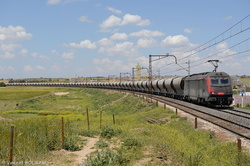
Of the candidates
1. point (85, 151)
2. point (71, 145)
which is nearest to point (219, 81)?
point (85, 151)

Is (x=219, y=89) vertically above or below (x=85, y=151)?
above

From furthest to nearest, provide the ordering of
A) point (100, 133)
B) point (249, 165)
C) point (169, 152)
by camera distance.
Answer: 1. point (100, 133)
2. point (169, 152)
3. point (249, 165)

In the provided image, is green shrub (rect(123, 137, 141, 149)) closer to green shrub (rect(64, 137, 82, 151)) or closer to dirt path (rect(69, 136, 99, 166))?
dirt path (rect(69, 136, 99, 166))

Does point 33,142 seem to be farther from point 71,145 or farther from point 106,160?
point 106,160

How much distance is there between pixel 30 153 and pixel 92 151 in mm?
3052

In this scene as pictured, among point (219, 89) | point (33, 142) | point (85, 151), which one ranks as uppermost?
point (219, 89)

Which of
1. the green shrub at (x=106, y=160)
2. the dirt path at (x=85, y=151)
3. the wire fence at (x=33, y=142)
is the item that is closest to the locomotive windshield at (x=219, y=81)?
the dirt path at (x=85, y=151)

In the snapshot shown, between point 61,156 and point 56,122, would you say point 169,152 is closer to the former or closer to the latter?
point 61,156

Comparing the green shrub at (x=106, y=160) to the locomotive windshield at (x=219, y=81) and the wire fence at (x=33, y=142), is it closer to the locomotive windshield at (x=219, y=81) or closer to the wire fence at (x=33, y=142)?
the wire fence at (x=33, y=142)

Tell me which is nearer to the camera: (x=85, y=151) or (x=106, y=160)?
(x=106, y=160)

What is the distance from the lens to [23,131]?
45.2 feet

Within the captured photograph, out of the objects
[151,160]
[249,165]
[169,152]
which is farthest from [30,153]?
[249,165]

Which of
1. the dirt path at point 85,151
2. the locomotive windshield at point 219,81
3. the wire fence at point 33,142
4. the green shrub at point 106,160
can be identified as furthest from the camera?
the locomotive windshield at point 219,81

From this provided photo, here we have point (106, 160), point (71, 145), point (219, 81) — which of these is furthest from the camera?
point (219, 81)
